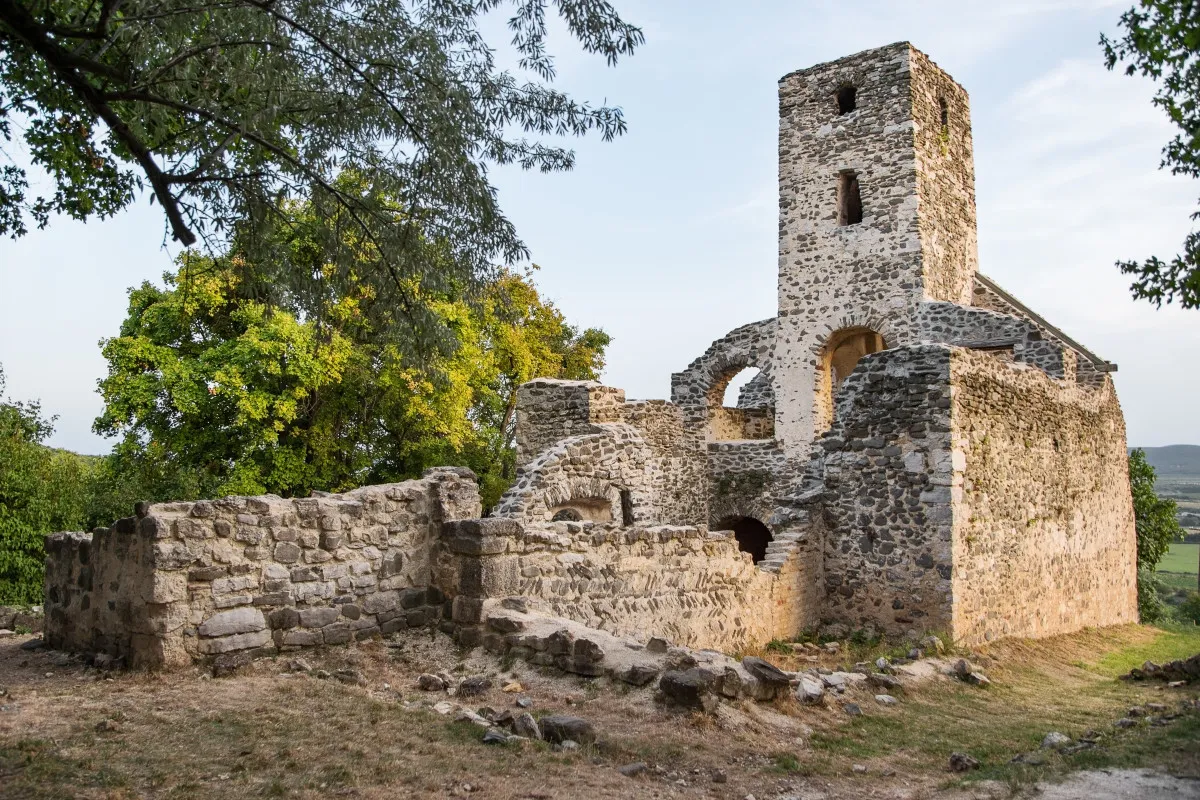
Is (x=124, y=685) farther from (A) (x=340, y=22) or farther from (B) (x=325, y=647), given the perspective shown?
(A) (x=340, y=22)

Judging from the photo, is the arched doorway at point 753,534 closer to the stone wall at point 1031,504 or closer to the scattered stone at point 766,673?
the stone wall at point 1031,504

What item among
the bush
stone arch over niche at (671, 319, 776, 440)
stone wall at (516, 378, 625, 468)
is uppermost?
stone arch over niche at (671, 319, 776, 440)

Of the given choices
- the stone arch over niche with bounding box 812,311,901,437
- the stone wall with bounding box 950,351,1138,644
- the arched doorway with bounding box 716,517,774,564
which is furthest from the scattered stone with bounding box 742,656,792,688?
the arched doorway with bounding box 716,517,774,564

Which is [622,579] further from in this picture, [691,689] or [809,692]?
[691,689]

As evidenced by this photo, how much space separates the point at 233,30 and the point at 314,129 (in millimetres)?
1017

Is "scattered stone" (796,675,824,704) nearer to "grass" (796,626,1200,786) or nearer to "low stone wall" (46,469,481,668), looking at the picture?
"grass" (796,626,1200,786)

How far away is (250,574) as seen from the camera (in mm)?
7625

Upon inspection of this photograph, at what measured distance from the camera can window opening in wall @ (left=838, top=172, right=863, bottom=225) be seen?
20.8m

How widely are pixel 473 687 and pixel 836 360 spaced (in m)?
18.8

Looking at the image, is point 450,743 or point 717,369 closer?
point 450,743

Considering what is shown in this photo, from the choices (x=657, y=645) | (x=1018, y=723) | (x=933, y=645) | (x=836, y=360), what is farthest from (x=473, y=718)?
(x=836, y=360)

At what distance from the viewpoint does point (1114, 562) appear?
18797mm

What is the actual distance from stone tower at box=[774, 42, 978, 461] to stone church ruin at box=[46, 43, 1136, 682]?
5cm

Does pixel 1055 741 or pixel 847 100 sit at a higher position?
pixel 847 100
